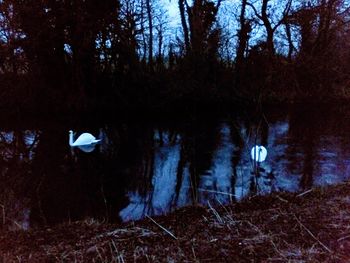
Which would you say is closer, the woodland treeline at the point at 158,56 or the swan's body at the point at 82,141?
the swan's body at the point at 82,141

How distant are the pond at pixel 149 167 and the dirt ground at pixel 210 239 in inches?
70.7

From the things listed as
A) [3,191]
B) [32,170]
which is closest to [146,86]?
[32,170]

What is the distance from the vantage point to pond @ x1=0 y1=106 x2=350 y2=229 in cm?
841

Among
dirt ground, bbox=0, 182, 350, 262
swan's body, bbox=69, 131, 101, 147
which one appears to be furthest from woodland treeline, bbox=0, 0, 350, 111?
dirt ground, bbox=0, 182, 350, 262

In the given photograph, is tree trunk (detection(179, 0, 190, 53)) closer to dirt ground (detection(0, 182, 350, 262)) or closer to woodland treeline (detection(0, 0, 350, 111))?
woodland treeline (detection(0, 0, 350, 111))

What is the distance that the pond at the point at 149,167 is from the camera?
8.41 meters

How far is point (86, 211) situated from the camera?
8.27 m

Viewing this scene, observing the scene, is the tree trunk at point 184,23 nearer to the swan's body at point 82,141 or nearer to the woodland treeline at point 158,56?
the woodland treeline at point 158,56

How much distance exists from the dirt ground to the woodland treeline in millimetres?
15096

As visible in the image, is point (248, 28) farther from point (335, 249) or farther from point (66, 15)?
point (335, 249)

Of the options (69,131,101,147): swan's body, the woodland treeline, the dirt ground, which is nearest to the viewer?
the dirt ground

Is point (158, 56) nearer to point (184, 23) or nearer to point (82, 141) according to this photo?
point (184, 23)

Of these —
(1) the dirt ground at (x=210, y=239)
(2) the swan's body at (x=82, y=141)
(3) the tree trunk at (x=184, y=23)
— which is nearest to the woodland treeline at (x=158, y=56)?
(3) the tree trunk at (x=184, y=23)

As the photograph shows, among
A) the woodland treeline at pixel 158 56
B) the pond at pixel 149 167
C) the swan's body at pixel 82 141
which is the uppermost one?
the woodland treeline at pixel 158 56
